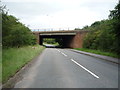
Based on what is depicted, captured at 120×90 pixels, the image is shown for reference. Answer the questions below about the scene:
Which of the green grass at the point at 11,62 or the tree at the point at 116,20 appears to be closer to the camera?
the green grass at the point at 11,62

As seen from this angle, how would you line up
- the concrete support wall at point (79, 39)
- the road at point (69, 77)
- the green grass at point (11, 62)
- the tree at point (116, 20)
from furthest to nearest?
Answer: the concrete support wall at point (79, 39) < the tree at point (116, 20) < the green grass at point (11, 62) < the road at point (69, 77)

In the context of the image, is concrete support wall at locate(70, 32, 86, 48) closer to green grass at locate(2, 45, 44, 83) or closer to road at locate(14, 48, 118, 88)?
green grass at locate(2, 45, 44, 83)

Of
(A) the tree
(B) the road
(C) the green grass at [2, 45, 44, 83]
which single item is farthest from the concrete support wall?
(B) the road

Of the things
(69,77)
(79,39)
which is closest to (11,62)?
(69,77)

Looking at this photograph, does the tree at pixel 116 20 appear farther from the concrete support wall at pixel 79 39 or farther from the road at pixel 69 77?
the concrete support wall at pixel 79 39

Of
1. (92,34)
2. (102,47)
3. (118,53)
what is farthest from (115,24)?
(92,34)

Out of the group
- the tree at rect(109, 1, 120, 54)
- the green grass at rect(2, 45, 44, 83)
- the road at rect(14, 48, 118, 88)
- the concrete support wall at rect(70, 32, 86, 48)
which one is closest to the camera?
the road at rect(14, 48, 118, 88)

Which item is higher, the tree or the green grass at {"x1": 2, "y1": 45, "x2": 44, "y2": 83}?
the tree

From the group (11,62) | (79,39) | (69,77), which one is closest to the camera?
(69,77)

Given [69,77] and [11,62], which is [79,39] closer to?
[11,62]

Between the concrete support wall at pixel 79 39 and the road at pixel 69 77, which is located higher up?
the concrete support wall at pixel 79 39

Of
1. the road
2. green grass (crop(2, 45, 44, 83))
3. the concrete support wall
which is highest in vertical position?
the concrete support wall

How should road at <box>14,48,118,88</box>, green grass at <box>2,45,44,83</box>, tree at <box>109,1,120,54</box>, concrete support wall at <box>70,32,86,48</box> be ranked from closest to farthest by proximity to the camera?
road at <box>14,48,118,88</box> < green grass at <box>2,45,44,83</box> < tree at <box>109,1,120,54</box> < concrete support wall at <box>70,32,86,48</box>

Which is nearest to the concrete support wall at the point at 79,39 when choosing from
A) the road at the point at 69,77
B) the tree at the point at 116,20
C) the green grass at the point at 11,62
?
the tree at the point at 116,20
